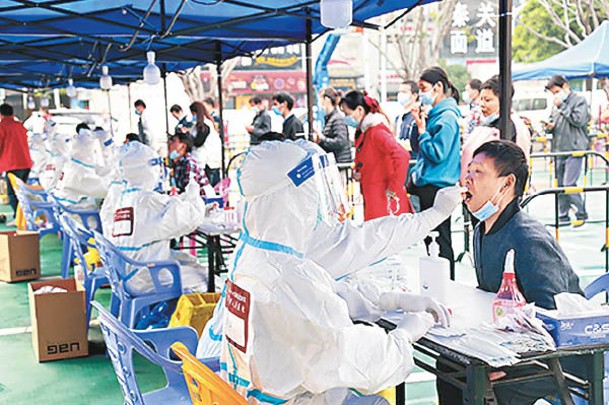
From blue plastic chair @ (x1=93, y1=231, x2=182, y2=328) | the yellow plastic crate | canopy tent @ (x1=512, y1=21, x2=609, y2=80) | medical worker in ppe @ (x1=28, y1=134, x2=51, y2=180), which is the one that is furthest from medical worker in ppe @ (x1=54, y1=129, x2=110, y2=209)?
canopy tent @ (x1=512, y1=21, x2=609, y2=80)

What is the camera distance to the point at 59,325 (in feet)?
16.5

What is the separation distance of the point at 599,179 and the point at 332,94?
845cm

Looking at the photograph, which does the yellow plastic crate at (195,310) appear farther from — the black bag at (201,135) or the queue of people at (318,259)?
the black bag at (201,135)

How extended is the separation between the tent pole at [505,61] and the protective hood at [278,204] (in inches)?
73.1

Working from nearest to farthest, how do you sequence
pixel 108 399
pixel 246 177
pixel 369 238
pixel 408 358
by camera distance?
pixel 408 358, pixel 246 177, pixel 369 238, pixel 108 399

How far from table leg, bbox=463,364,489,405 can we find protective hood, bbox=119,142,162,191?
341cm

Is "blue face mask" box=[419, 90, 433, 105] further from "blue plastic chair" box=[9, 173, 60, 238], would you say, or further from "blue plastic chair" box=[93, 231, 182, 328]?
"blue plastic chair" box=[9, 173, 60, 238]

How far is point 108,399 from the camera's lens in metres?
4.37

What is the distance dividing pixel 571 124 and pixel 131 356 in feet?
27.7

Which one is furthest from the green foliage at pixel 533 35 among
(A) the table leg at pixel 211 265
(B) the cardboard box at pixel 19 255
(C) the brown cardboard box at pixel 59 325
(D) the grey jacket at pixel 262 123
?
(C) the brown cardboard box at pixel 59 325

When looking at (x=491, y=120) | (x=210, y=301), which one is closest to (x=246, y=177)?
(x=210, y=301)

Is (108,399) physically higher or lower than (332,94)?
lower

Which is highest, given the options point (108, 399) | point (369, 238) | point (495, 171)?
point (495, 171)

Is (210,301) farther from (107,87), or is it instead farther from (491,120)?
(107,87)
